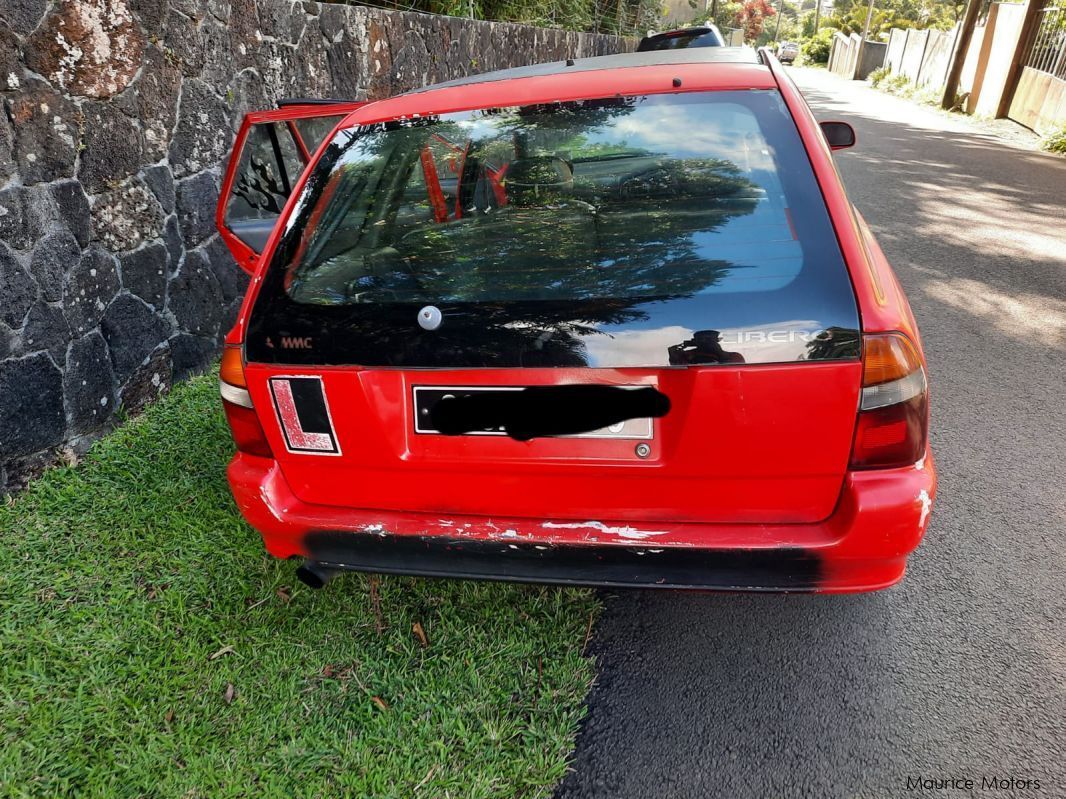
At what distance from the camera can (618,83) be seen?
2184 millimetres

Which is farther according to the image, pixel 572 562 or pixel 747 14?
pixel 747 14

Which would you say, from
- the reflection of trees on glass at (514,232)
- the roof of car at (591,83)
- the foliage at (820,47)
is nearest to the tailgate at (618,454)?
the reflection of trees on glass at (514,232)

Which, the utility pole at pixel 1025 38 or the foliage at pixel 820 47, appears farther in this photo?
the foliage at pixel 820 47

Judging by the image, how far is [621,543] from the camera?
6.35 feet

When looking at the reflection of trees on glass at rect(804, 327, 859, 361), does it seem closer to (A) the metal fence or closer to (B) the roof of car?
(B) the roof of car

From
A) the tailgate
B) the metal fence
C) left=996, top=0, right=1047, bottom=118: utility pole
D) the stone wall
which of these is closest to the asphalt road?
the tailgate

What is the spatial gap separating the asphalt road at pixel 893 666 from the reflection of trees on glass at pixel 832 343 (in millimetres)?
1106

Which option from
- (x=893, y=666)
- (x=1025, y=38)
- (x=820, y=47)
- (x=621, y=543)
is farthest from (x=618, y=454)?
(x=820, y=47)

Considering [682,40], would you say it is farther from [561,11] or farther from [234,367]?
[234,367]

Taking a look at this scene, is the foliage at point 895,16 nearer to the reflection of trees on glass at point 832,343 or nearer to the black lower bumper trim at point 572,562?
the reflection of trees on glass at point 832,343

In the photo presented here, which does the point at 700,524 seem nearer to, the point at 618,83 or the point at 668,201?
the point at 668,201

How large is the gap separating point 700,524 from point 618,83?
51.4 inches

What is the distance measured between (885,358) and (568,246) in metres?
0.85

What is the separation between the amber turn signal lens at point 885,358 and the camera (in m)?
1.72
